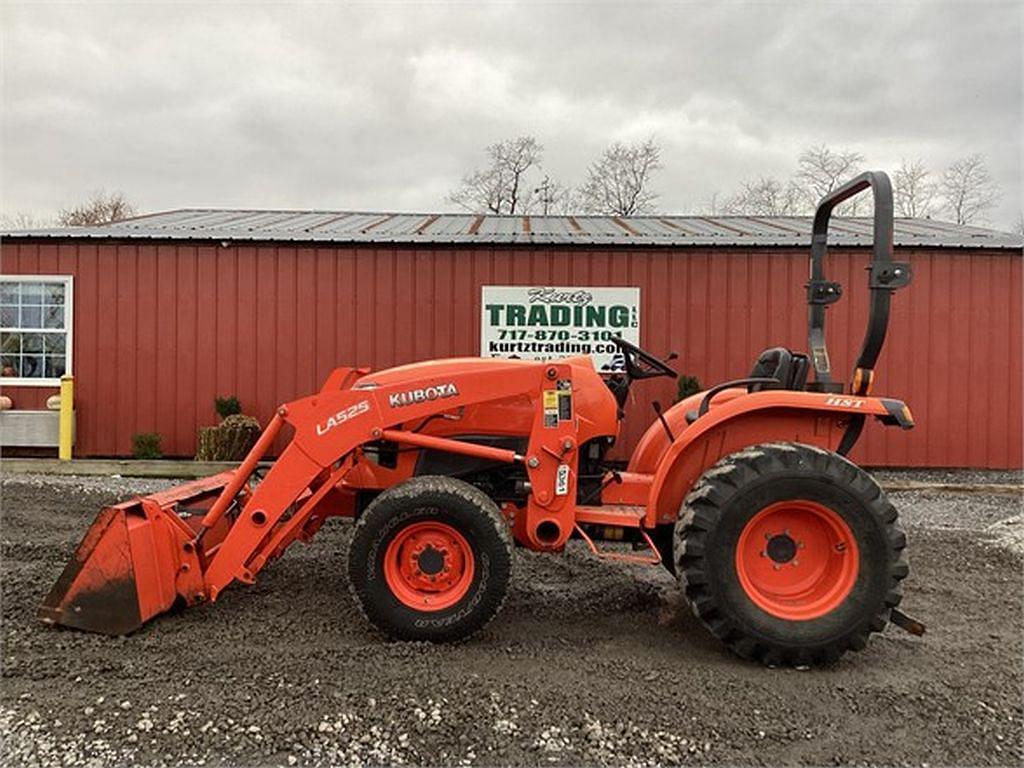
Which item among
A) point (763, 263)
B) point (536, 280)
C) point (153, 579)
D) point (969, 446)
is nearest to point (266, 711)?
point (153, 579)

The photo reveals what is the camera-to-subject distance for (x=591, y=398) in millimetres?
3930

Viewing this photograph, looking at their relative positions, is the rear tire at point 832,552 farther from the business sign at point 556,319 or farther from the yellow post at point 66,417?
the yellow post at point 66,417

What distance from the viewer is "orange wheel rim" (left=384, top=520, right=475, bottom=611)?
346 centimetres

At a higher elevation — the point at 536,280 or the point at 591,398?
the point at 536,280

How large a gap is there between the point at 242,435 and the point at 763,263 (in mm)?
6737

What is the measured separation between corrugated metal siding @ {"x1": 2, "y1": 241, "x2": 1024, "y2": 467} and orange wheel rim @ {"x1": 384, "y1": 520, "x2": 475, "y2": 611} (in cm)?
595

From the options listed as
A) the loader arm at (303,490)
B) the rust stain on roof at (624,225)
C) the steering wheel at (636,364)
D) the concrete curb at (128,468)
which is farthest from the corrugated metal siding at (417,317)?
the loader arm at (303,490)

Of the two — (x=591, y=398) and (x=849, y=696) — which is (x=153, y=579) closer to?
(x=591, y=398)

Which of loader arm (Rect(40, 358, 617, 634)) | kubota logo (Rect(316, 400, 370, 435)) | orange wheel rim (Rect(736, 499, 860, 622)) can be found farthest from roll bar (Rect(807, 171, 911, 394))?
kubota logo (Rect(316, 400, 370, 435))

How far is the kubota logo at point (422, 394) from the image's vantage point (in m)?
3.68

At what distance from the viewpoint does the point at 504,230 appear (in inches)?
405

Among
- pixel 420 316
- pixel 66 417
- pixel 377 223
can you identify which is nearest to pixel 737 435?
pixel 420 316

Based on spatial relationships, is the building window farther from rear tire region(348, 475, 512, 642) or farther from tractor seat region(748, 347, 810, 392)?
tractor seat region(748, 347, 810, 392)

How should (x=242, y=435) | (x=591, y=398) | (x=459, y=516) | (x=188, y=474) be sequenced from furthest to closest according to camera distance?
1. (x=242, y=435)
2. (x=188, y=474)
3. (x=591, y=398)
4. (x=459, y=516)
